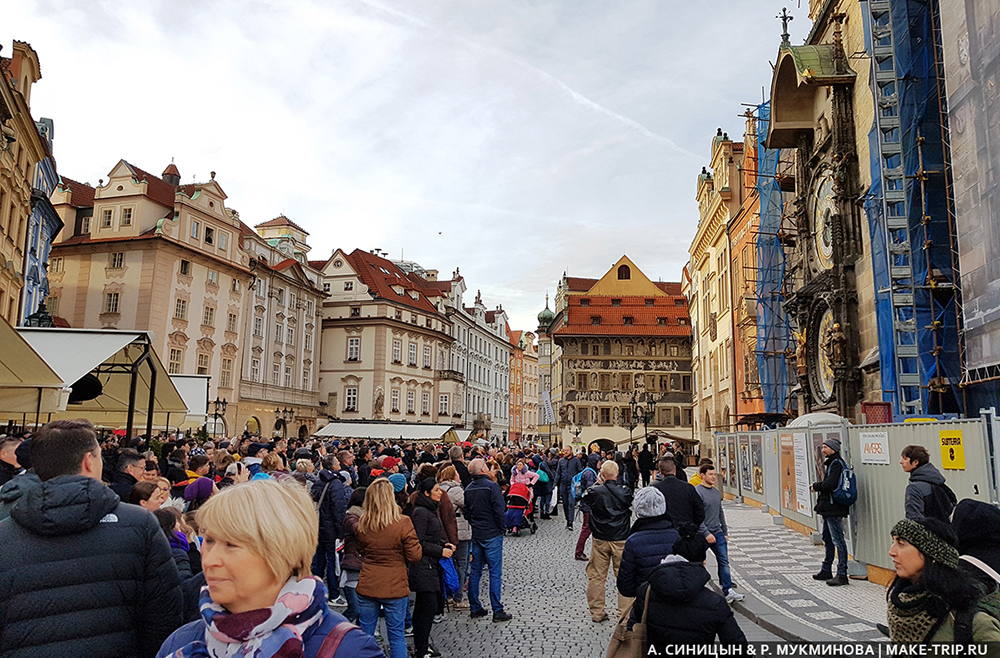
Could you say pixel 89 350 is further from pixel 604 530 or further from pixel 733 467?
pixel 733 467

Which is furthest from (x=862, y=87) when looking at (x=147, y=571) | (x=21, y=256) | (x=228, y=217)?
(x=228, y=217)

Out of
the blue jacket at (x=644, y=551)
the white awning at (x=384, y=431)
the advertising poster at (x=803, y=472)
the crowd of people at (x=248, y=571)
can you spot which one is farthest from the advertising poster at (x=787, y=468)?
the white awning at (x=384, y=431)

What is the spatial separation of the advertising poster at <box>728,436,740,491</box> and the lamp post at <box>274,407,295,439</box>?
115 ft

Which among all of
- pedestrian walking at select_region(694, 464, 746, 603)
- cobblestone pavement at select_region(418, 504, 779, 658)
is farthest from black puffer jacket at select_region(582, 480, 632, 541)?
pedestrian walking at select_region(694, 464, 746, 603)

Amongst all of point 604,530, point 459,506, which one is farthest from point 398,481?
point 604,530

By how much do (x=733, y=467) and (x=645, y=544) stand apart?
2029 centimetres

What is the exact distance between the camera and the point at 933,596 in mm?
3178

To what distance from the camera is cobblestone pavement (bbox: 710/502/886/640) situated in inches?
318

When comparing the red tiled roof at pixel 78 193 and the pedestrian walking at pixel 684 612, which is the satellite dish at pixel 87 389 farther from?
the red tiled roof at pixel 78 193

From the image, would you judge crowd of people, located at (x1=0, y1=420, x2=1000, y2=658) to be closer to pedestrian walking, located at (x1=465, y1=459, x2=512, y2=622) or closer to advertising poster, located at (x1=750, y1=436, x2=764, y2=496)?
pedestrian walking, located at (x1=465, y1=459, x2=512, y2=622)

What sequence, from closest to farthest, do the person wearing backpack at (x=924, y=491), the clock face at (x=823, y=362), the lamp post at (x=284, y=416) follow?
the person wearing backpack at (x=924, y=491) < the clock face at (x=823, y=362) < the lamp post at (x=284, y=416)

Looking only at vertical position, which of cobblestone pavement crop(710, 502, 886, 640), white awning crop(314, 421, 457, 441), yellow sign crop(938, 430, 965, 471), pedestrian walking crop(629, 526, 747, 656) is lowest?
cobblestone pavement crop(710, 502, 886, 640)

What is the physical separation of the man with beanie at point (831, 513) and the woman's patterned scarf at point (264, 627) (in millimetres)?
9357

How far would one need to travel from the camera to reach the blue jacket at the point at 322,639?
2045 millimetres
